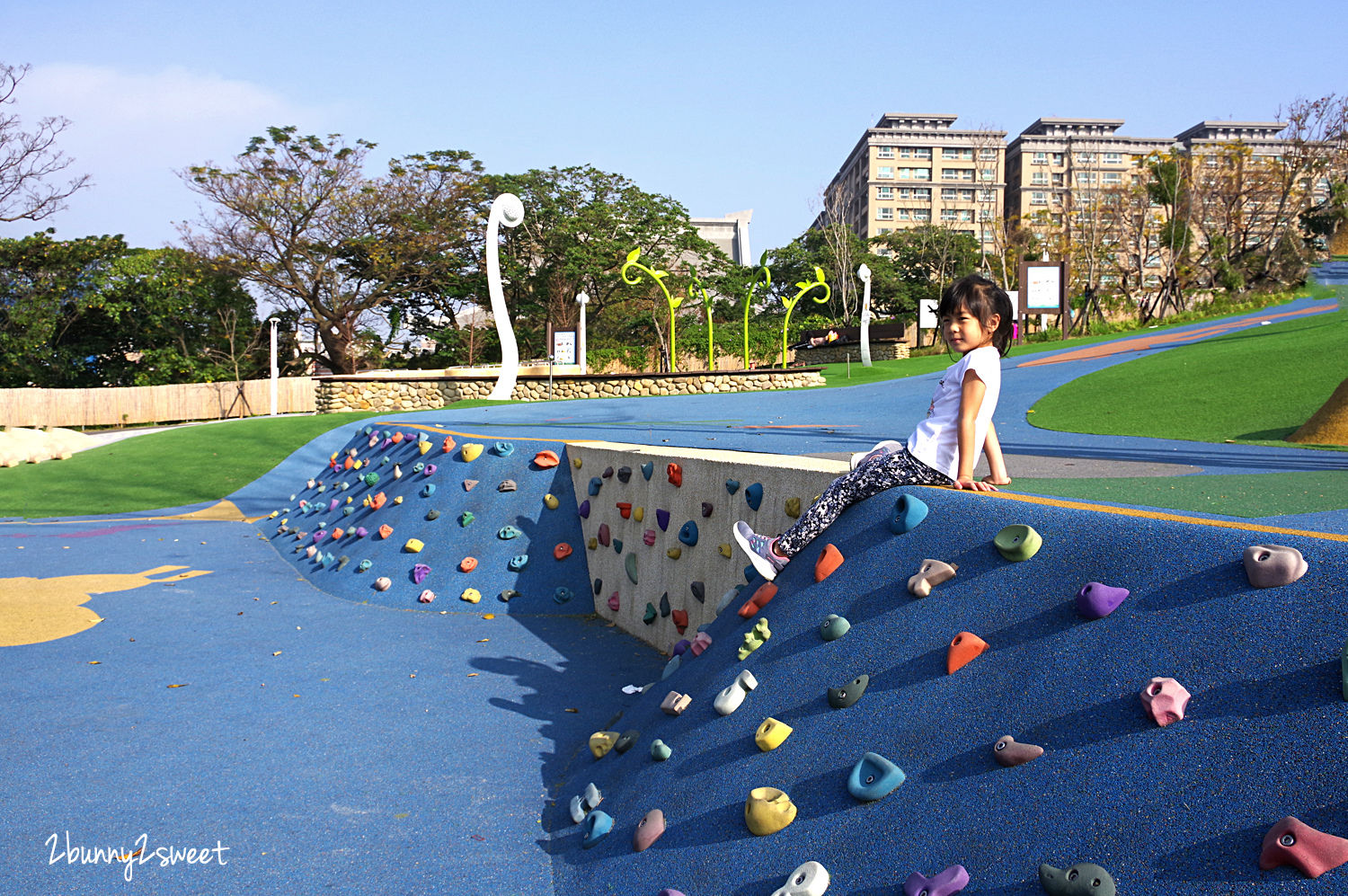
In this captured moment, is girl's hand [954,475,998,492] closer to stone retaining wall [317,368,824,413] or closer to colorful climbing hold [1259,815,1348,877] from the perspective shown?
colorful climbing hold [1259,815,1348,877]

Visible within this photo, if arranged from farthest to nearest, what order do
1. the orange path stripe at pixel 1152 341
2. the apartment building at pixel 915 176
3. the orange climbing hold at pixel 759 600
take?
the apartment building at pixel 915 176, the orange path stripe at pixel 1152 341, the orange climbing hold at pixel 759 600

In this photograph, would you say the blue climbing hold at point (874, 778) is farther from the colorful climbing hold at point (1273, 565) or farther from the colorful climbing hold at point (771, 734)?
the colorful climbing hold at point (1273, 565)

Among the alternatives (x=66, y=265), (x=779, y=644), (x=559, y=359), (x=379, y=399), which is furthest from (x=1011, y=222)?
(x=779, y=644)

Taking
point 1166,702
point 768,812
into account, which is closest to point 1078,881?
point 1166,702

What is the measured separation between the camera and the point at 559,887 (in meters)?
3.13

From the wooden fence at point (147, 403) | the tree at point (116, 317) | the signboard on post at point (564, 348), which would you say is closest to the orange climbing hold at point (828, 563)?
the signboard on post at point (564, 348)

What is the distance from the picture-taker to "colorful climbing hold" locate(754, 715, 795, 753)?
9.63 feet

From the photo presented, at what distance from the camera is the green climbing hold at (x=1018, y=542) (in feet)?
8.97

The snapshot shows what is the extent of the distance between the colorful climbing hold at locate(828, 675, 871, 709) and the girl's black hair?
153 centimetres

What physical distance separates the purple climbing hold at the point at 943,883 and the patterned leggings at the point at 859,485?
1.76m

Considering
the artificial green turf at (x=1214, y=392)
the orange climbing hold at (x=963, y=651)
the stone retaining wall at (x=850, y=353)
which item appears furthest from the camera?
the stone retaining wall at (x=850, y=353)

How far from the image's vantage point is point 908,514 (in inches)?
130

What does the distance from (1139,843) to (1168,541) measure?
0.88 metres

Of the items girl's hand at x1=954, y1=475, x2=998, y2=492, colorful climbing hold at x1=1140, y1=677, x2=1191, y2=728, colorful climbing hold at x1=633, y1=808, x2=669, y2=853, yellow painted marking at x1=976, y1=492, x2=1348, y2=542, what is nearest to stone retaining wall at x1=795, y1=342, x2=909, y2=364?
girl's hand at x1=954, y1=475, x2=998, y2=492
